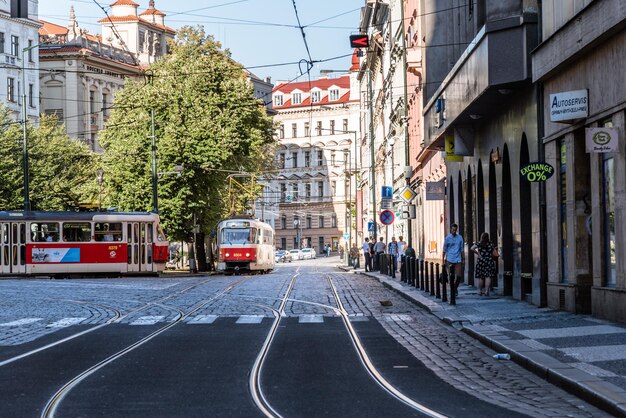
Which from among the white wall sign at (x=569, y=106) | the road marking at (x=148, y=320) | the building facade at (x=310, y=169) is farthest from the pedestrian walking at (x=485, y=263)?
the building facade at (x=310, y=169)

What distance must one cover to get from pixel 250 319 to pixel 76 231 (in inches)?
1200

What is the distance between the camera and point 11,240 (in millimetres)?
51188

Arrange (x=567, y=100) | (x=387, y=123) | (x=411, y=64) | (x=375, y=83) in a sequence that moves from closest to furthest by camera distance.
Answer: (x=567, y=100) → (x=411, y=64) → (x=387, y=123) → (x=375, y=83)

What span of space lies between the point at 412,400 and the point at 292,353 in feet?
15.8

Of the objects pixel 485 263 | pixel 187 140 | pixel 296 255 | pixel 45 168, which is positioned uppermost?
pixel 187 140

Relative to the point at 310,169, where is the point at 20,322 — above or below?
below

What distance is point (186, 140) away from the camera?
204 feet

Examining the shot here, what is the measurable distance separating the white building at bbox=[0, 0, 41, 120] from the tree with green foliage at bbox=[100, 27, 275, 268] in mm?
35567

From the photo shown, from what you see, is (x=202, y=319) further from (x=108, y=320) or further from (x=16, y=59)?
(x=16, y=59)

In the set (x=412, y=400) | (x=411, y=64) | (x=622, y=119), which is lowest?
(x=412, y=400)

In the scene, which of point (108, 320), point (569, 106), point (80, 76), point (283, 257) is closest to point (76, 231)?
point (108, 320)

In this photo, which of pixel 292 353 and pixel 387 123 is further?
pixel 387 123

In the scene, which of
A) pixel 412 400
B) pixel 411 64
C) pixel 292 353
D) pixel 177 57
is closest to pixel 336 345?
pixel 292 353

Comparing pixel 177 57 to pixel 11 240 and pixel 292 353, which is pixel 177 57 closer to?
pixel 11 240
